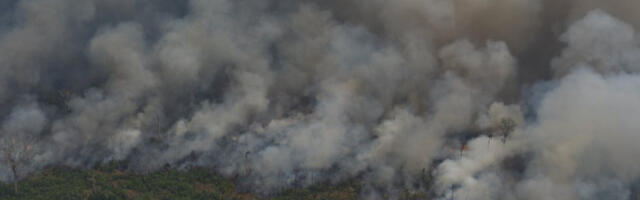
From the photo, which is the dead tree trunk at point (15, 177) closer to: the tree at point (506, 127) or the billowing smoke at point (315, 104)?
the billowing smoke at point (315, 104)

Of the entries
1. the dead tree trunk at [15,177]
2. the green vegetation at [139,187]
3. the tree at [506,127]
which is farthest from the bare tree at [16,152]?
the tree at [506,127]

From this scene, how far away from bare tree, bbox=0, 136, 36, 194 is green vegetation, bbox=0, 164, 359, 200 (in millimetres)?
1096

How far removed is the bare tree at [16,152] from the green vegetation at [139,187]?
110 centimetres

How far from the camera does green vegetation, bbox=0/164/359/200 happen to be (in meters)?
38.7

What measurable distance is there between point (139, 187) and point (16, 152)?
8966 mm

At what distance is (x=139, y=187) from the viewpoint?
40.0 meters

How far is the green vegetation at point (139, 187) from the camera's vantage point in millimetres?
38656

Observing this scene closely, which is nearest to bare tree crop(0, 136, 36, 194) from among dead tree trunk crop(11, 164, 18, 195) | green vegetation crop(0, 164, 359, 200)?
dead tree trunk crop(11, 164, 18, 195)

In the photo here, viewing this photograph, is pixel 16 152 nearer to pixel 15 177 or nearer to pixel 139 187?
pixel 15 177

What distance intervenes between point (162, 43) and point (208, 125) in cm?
922

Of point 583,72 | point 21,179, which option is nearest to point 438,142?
point 583,72

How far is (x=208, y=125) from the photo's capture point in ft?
151

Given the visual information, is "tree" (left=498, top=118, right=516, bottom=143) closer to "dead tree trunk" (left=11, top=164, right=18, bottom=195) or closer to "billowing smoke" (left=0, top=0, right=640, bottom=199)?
"billowing smoke" (left=0, top=0, right=640, bottom=199)

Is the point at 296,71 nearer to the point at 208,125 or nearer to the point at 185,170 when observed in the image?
the point at 208,125
